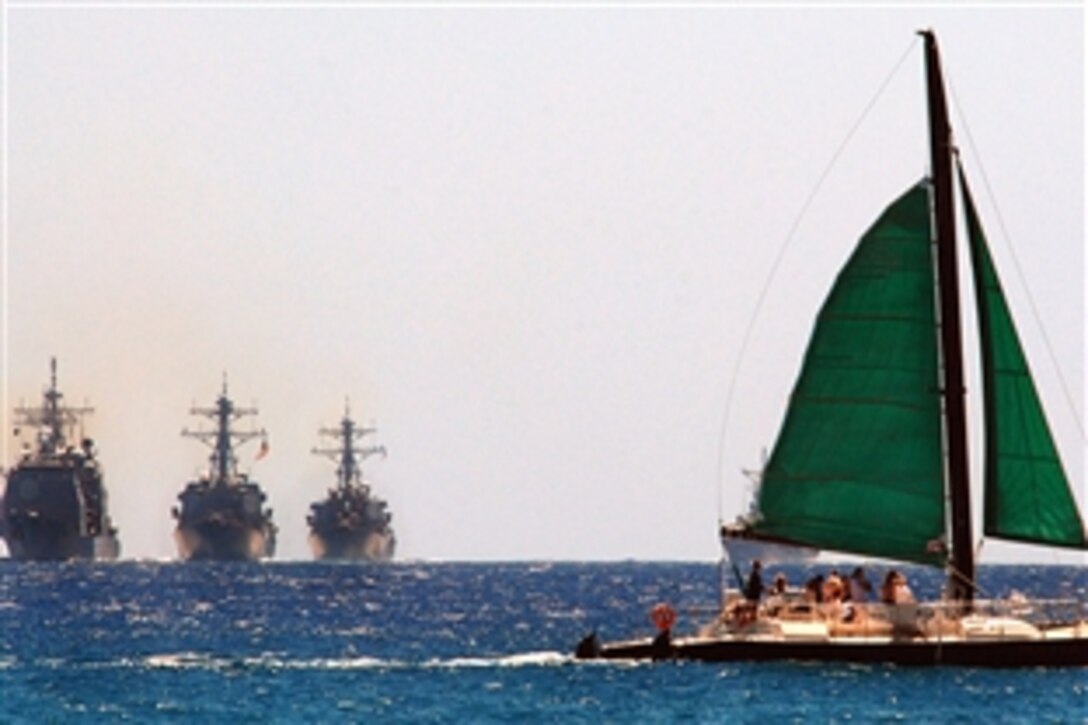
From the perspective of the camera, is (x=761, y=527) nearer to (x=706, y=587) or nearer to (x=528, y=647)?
(x=528, y=647)

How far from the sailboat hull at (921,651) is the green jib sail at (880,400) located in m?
2.90

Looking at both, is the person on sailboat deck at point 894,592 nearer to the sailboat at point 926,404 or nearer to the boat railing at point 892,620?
the boat railing at point 892,620

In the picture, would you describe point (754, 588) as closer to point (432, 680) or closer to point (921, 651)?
point (921, 651)

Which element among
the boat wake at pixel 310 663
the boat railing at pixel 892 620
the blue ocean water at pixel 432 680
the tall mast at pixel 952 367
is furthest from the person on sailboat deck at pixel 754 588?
the boat wake at pixel 310 663

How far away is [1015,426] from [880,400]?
2489 mm

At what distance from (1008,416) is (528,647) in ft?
69.3

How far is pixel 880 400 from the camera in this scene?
55531mm

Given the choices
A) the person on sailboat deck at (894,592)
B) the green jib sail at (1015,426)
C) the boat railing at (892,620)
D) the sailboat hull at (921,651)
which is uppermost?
the green jib sail at (1015,426)

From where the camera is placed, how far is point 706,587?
170 m

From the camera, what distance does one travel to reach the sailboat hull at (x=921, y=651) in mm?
52344

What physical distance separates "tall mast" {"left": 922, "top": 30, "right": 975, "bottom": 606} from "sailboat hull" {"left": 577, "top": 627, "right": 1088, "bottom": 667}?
2.53 metres

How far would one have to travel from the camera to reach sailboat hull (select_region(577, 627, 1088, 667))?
52.3 meters

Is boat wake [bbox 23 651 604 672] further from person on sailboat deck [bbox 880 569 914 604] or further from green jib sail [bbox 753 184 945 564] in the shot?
person on sailboat deck [bbox 880 569 914 604]

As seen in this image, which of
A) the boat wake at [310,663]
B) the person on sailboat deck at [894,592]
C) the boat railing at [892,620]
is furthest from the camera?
the boat wake at [310,663]
